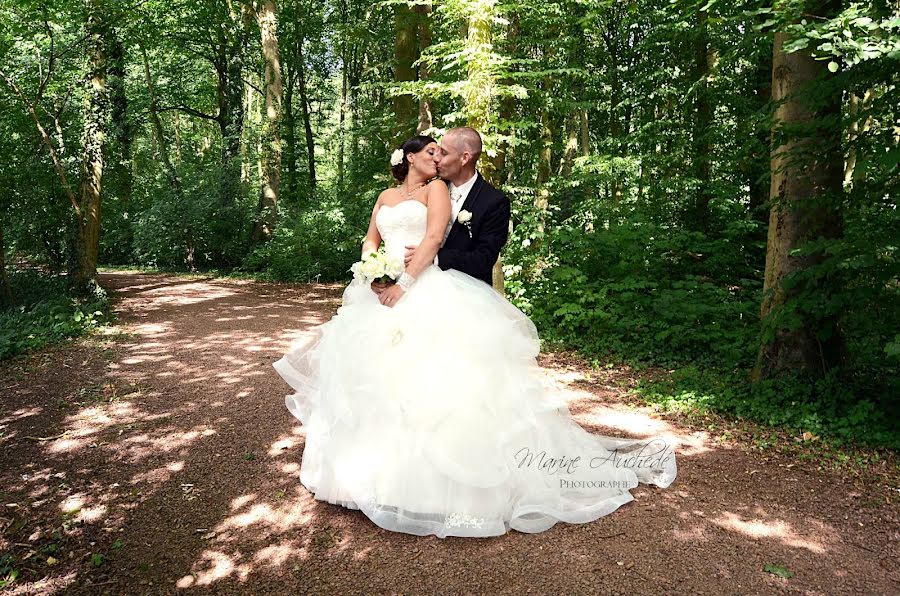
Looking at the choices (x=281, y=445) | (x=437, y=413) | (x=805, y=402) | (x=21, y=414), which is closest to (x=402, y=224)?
(x=437, y=413)

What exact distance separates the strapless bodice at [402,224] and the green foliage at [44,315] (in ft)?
19.5

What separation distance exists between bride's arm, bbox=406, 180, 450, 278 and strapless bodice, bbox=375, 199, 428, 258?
11 cm

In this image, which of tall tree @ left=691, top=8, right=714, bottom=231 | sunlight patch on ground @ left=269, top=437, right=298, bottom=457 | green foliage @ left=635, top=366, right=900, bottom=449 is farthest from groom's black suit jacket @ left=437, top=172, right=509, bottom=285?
tall tree @ left=691, top=8, right=714, bottom=231

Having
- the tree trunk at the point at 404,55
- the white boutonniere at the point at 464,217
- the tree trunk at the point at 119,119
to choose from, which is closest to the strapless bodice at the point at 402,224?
the white boutonniere at the point at 464,217

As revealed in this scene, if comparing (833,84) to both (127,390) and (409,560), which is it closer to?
(409,560)

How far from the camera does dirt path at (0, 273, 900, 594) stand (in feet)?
9.30

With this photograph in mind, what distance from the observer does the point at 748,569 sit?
2.90m

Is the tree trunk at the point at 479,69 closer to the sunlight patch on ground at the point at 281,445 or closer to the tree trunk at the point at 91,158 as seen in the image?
the sunlight patch on ground at the point at 281,445

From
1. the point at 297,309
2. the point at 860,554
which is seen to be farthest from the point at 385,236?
the point at 297,309

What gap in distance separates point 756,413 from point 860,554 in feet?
6.69

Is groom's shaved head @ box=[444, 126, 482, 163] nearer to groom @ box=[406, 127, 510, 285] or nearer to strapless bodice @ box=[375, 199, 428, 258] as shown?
groom @ box=[406, 127, 510, 285]

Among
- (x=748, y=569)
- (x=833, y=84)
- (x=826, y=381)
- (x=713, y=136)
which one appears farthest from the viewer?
(x=713, y=136)

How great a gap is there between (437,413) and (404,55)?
9.71 metres

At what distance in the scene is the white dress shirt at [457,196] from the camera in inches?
146
